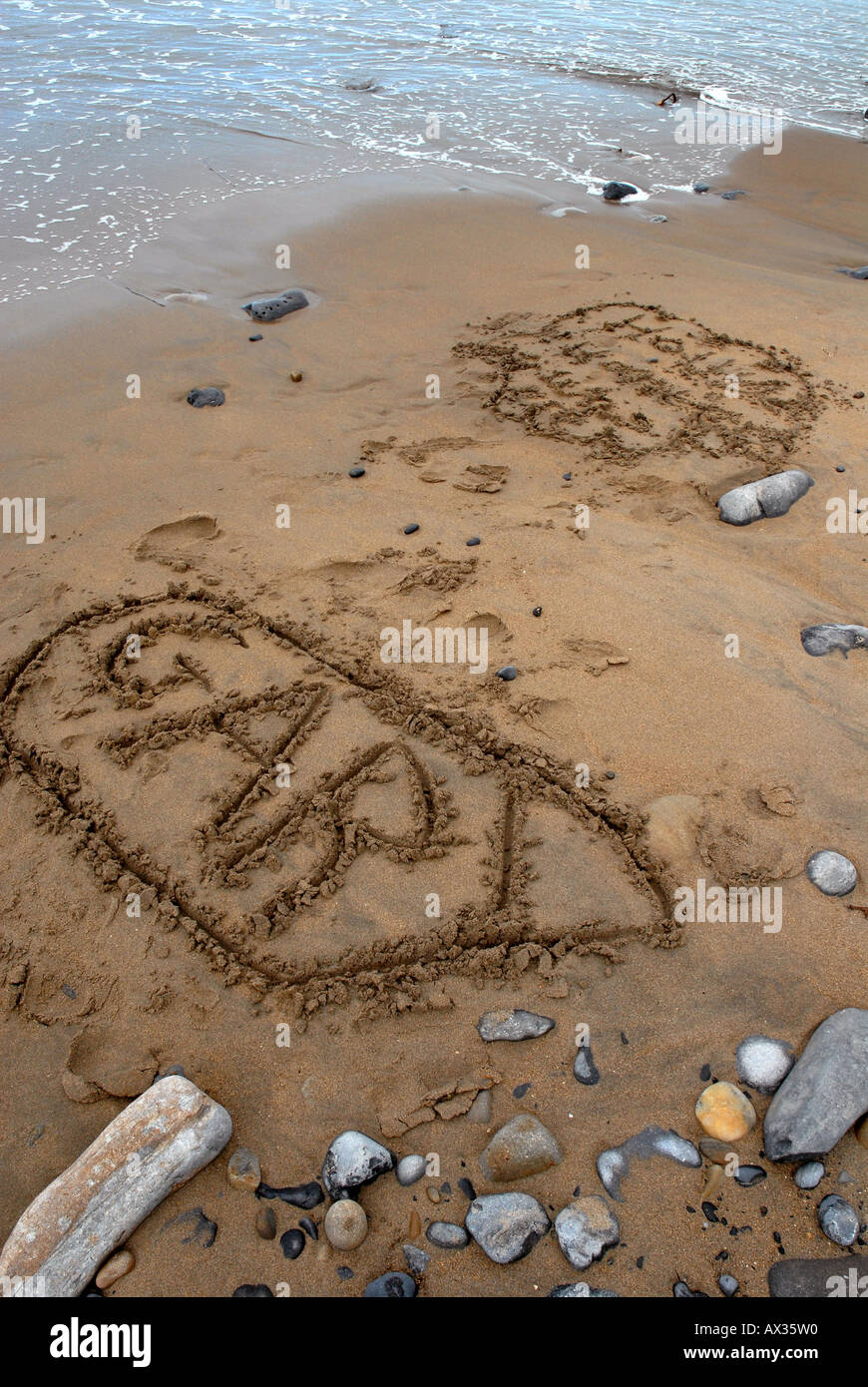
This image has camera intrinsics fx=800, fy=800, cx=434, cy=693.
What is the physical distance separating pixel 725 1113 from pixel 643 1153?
27 centimetres

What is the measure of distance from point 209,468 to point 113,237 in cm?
423

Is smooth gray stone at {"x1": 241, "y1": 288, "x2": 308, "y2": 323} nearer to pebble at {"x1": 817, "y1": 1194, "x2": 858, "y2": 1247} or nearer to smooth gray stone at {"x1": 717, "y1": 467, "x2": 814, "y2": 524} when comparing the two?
smooth gray stone at {"x1": 717, "y1": 467, "x2": 814, "y2": 524}

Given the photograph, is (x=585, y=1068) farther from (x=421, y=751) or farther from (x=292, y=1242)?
(x=421, y=751)

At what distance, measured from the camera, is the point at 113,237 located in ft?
24.8

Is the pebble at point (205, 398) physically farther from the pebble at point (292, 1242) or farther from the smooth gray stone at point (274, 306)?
the pebble at point (292, 1242)

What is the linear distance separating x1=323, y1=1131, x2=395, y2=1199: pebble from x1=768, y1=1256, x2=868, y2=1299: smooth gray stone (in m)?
1.05

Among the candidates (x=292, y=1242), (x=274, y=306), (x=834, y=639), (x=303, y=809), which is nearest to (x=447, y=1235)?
(x=292, y=1242)

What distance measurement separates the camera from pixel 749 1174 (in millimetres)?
2250

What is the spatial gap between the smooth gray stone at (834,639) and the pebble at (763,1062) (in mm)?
1913

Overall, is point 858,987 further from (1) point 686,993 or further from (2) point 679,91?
(2) point 679,91

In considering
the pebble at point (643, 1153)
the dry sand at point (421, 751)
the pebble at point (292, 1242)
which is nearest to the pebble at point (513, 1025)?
the dry sand at point (421, 751)

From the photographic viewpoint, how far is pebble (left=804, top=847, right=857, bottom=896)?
287cm

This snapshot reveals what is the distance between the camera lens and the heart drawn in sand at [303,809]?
2828 mm

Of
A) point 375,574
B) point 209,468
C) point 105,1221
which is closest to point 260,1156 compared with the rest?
point 105,1221
